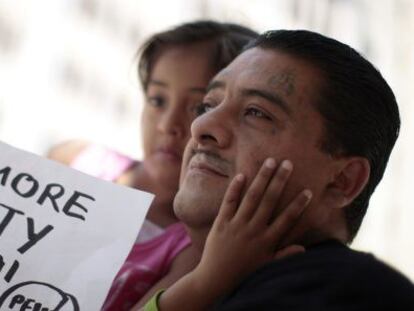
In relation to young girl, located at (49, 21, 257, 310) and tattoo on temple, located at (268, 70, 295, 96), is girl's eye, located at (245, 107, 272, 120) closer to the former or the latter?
tattoo on temple, located at (268, 70, 295, 96)

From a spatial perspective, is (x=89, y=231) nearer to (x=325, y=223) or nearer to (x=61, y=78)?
(x=325, y=223)

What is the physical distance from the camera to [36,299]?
98 centimetres

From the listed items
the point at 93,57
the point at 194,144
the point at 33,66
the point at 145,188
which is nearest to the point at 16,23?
the point at 33,66

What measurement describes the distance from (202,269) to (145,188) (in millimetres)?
672

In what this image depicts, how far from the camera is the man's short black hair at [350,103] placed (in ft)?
3.49

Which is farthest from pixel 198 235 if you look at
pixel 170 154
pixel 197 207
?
pixel 170 154

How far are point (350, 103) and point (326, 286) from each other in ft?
1.33

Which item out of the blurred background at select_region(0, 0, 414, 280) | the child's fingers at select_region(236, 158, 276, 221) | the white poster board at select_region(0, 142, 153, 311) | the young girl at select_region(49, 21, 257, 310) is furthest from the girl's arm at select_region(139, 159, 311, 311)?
→ the blurred background at select_region(0, 0, 414, 280)

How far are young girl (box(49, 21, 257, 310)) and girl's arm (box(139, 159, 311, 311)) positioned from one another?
372 mm

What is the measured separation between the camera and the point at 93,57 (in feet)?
14.4

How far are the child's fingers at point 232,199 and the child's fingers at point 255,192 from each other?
0.01 m

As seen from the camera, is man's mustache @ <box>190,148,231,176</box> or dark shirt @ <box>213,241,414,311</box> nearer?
dark shirt @ <box>213,241,414,311</box>

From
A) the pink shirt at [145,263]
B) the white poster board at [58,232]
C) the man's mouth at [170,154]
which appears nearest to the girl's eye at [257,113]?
the white poster board at [58,232]

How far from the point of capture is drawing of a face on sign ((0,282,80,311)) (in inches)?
38.3
